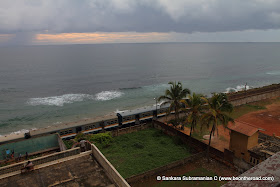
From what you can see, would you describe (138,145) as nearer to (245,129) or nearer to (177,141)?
(177,141)

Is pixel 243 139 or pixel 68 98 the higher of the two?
pixel 243 139

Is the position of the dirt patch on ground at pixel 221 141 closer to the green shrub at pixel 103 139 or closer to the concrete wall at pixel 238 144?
the concrete wall at pixel 238 144

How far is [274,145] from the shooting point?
17219 mm

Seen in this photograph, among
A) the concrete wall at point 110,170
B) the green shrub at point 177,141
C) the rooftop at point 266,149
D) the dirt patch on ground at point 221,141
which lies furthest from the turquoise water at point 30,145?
the rooftop at point 266,149

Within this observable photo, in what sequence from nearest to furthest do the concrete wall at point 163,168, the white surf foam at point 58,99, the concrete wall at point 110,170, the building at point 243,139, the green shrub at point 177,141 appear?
the concrete wall at point 110,170
the concrete wall at point 163,168
the building at point 243,139
the green shrub at point 177,141
the white surf foam at point 58,99

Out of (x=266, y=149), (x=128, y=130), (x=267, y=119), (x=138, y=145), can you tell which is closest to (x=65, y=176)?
(x=138, y=145)

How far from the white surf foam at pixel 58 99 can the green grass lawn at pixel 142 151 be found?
Answer: 3210 centimetres

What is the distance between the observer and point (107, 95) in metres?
59.3

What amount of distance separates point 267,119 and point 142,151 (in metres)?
20.6

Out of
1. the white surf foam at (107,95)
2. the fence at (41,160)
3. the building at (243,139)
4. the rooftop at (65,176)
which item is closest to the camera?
the rooftop at (65,176)

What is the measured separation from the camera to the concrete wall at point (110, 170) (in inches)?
346

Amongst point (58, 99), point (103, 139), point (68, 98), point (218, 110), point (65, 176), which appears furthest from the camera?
point (68, 98)

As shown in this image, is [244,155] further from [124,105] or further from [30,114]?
[30,114]

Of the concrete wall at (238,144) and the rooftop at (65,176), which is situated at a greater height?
the rooftop at (65,176)
